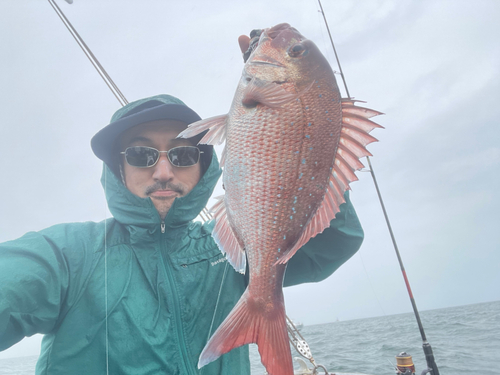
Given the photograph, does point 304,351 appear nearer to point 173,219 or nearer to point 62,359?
point 173,219

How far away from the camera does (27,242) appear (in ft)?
5.06

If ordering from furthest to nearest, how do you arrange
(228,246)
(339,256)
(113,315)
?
(339,256) < (113,315) < (228,246)

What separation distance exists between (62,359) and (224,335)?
0.99 metres

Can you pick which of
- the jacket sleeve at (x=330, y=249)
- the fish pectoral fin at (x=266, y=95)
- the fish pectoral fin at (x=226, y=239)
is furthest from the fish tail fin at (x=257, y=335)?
the fish pectoral fin at (x=266, y=95)

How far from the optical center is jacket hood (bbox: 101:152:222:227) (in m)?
1.96

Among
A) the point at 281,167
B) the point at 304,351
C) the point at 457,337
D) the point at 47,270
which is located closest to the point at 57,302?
the point at 47,270

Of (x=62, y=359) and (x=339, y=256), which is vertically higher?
(x=339, y=256)

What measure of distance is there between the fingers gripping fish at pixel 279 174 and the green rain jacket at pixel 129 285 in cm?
54

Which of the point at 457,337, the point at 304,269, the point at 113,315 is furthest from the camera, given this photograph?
the point at 457,337

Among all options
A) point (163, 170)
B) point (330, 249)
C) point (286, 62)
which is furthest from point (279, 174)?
point (163, 170)

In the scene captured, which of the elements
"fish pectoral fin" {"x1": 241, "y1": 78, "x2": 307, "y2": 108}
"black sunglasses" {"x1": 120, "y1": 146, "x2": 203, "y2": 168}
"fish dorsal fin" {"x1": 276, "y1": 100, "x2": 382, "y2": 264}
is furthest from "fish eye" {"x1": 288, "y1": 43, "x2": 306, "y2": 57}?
"black sunglasses" {"x1": 120, "y1": 146, "x2": 203, "y2": 168}

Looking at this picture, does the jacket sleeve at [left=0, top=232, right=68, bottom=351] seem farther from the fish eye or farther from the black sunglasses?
the fish eye

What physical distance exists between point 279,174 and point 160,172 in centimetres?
108

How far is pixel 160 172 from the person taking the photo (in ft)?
6.64
